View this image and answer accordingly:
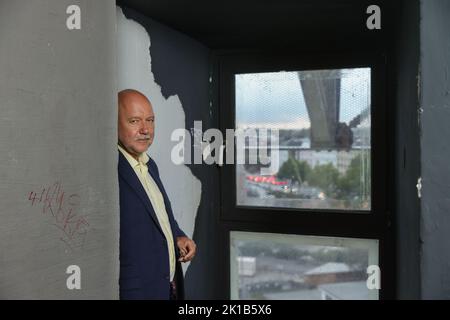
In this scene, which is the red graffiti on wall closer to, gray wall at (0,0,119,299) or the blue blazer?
gray wall at (0,0,119,299)

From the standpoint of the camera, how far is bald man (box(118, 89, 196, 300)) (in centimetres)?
167

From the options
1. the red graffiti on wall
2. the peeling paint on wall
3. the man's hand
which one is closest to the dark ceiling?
the peeling paint on wall

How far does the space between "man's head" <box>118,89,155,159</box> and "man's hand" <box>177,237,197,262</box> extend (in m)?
0.51

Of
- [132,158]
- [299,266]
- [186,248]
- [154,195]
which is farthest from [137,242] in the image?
[299,266]

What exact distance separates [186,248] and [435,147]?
120 centimetres

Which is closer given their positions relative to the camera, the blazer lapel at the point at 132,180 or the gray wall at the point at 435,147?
the gray wall at the point at 435,147

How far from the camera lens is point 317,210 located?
2334 mm

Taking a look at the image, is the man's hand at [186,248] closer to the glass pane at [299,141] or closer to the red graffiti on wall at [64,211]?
the glass pane at [299,141]

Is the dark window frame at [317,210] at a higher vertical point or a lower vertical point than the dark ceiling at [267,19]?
lower

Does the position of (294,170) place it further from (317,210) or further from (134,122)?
(134,122)

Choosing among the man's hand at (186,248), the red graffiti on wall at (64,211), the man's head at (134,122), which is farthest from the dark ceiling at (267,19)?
the man's hand at (186,248)

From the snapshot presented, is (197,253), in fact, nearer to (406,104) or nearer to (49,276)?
(49,276)

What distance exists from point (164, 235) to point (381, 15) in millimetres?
1266

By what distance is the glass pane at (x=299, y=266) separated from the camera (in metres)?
2.33
